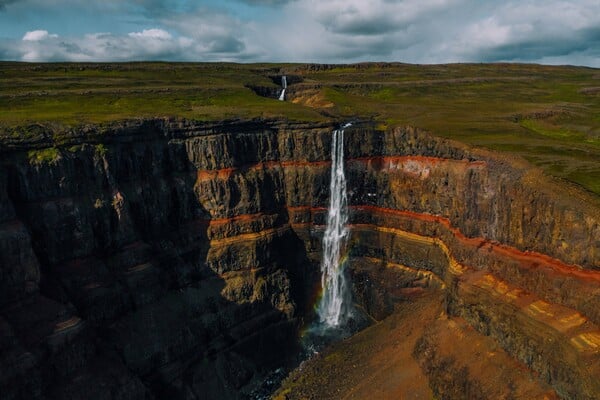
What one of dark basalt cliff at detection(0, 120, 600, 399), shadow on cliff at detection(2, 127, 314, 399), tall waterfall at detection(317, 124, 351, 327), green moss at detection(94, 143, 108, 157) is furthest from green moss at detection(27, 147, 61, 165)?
tall waterfall at detection(317, 124, 351, 327)

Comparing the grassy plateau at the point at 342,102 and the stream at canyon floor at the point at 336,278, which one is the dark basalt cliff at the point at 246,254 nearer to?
the stream at canyon floor at the point at 336,278

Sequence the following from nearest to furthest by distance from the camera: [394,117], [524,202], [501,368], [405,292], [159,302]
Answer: [501,368]
[524,202]
[159,302]
[405,292]
[394,117]

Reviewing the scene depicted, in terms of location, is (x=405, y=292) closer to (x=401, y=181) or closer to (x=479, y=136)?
(x=401, y=181)

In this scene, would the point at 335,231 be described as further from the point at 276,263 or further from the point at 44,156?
the point at 44,156

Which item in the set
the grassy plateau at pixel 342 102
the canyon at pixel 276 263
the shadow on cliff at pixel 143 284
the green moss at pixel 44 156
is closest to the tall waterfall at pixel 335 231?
the canyon at pixel 276 263

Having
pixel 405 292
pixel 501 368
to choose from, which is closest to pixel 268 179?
pixel 405 292

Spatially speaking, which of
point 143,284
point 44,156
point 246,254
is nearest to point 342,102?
point 246,254

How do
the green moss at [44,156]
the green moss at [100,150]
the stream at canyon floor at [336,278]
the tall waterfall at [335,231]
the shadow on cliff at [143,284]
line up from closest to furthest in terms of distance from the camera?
1. the shadow on cliff at [143,284]
2. the green moss at [44,156]
3. the green moss at [100,150]
4. the stream at canyon floor at [336,278]
5. the tall waterfall at [335,231]
